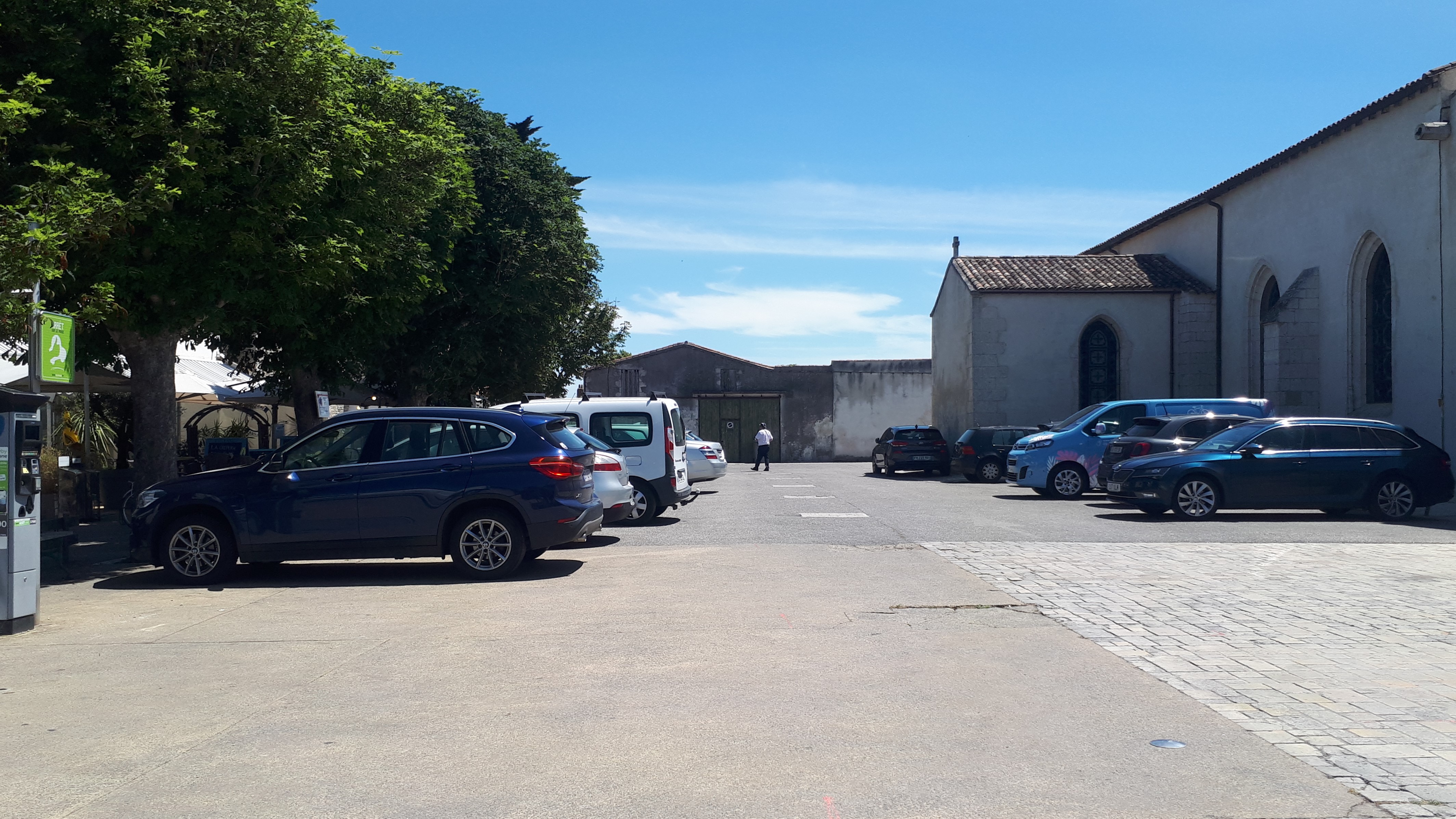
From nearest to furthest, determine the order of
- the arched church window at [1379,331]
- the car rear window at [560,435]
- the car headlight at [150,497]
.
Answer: the car headlight at [150,497], the car rear window at [560,435], the arched church window at [1379,331]

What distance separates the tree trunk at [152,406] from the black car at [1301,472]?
1364cm

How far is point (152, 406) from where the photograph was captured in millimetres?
14227

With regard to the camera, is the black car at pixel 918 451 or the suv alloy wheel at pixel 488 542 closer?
the suv alloy wheel at pixel 488 542

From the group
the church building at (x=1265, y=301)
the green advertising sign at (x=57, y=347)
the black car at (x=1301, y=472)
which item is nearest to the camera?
the green advertising sign at (x=57, y=347)

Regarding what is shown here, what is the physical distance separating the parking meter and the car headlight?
2.19 m

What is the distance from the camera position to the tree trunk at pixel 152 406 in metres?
14.1

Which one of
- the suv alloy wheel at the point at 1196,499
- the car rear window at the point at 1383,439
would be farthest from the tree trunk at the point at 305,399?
the car rear window at the point at 1383,439

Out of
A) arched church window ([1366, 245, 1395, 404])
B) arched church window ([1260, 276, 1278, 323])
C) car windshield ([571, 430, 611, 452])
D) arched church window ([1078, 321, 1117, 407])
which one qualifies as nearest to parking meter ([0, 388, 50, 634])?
car windshield ([571, 430, 611, 452])

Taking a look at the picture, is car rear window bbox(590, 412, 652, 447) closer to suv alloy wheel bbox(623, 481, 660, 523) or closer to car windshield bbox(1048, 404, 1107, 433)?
suv alloy wheel bbox(623, 481, 660, 523)

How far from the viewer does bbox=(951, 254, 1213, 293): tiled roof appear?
33750 millimetres

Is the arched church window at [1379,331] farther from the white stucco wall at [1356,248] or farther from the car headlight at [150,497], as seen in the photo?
the car headlight at [150,497]

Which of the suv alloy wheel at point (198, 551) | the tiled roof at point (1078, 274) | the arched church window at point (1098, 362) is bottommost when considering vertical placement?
the suv alloy wheel at point (198, 551)

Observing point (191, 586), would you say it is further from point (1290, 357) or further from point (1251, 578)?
point (1290, 357)

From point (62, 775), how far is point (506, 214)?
2257 centimetres
